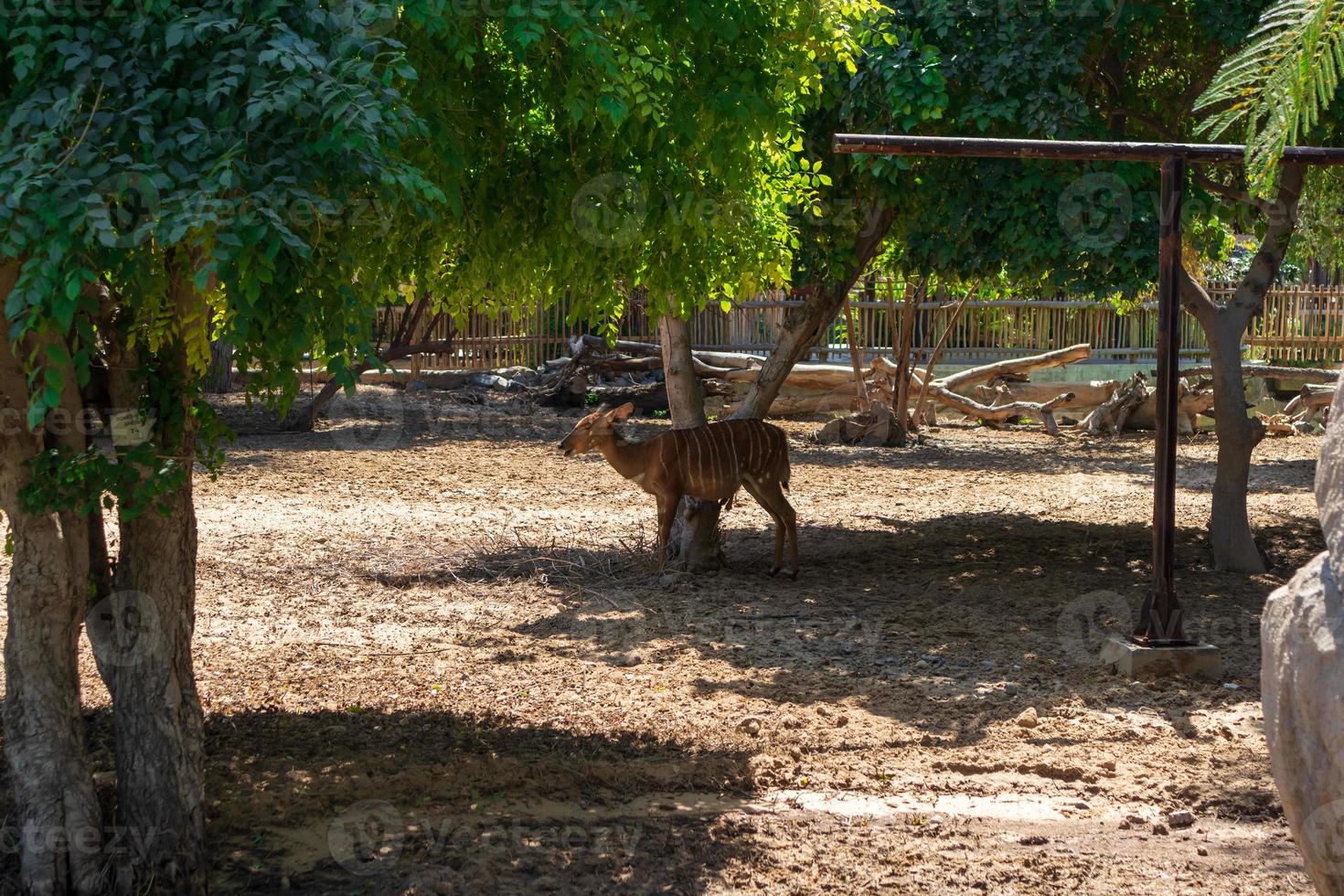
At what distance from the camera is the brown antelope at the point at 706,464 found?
8961 millimetres

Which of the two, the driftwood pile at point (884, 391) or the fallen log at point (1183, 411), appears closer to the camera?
the fallen log at point (1183, 411)

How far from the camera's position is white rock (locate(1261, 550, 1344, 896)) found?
269cm

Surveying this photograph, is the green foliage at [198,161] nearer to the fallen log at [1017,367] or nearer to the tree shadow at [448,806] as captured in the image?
the tree shadow at [448,806]

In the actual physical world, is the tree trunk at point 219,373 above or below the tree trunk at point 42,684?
above

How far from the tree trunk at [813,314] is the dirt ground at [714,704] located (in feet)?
4.09

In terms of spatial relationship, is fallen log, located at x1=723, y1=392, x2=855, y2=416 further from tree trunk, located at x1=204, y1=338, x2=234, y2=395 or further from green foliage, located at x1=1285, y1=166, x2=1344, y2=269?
tree trunk, located at x1=204, y1=338, x2=234, y2=395

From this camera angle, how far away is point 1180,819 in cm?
477

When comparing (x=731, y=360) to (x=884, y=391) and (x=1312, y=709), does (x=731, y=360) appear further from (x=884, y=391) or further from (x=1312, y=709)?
(x=1312, y=709)

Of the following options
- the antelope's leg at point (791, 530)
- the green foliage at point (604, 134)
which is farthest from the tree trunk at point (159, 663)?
the antelope's leg at point (791, 530)

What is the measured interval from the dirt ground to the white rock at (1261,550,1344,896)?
152 cm

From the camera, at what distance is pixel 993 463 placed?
1437cm

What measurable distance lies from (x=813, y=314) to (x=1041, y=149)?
12.4 feet

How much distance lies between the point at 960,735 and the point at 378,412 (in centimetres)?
1276

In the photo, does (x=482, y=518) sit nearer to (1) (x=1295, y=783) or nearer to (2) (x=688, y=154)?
(2) (x=688, y=154)
